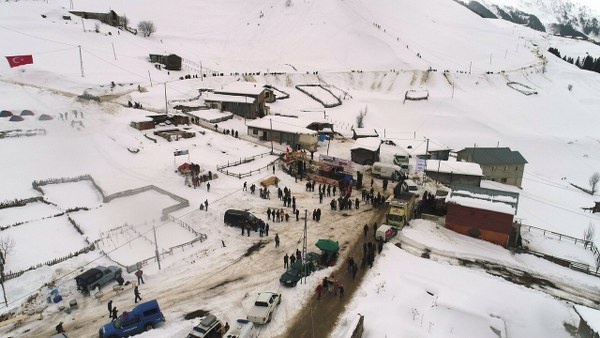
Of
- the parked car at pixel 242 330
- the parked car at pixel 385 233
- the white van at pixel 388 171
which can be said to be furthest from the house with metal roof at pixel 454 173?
the parked car at pixel 242 330

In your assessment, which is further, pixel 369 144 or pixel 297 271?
pixel 369 144

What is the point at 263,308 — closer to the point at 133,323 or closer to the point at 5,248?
the point at 133,323

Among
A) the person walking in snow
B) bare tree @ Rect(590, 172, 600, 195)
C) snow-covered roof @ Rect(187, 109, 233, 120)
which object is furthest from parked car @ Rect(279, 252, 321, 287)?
bare tree @ Rect(590, 172, 600, 195)

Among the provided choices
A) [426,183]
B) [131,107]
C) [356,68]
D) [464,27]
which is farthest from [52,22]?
[464,27]

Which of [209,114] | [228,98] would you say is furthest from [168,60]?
[209,114]

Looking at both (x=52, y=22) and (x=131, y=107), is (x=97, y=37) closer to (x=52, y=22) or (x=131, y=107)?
(x=52, y=22)

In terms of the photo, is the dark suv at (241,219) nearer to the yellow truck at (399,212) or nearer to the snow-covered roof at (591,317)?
the yellow truck at (399,212)
